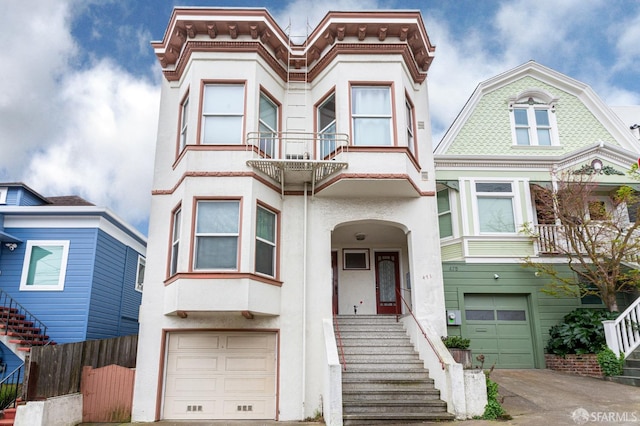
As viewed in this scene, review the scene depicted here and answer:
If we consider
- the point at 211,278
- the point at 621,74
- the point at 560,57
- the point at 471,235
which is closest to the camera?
the point at 211,278

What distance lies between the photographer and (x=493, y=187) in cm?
1407

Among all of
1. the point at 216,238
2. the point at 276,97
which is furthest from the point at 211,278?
the point at 276,97

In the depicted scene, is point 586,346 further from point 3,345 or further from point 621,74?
point 3,345

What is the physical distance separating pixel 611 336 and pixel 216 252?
10.2m

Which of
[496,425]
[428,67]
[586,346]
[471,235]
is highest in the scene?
[428,67]

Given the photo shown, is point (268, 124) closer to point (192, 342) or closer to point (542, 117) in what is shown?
point (192, 342)

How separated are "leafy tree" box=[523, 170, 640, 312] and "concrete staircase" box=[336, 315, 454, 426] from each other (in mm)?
5585

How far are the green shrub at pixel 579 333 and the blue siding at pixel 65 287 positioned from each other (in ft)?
46.0

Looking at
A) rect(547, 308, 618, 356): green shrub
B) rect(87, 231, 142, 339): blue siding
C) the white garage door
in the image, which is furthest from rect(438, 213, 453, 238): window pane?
rect(87, 231, 142, 339): blue siding

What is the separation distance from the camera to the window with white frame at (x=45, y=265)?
1355cm

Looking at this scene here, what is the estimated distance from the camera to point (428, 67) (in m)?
11.9

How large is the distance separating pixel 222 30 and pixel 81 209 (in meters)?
7.65

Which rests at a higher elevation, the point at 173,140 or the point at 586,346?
the point at 173,140

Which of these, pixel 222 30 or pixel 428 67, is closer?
pixel 222 30
